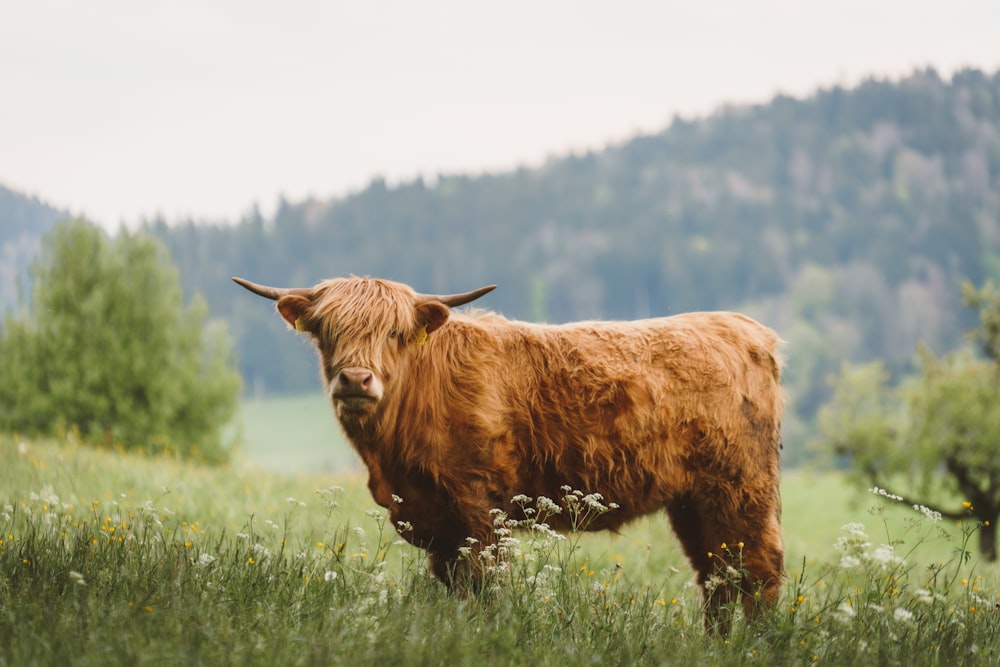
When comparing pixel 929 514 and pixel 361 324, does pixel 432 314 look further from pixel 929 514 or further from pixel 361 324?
pixel 929 514

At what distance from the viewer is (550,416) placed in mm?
5691

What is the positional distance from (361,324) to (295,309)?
0.51 m

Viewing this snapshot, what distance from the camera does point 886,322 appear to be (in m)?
112

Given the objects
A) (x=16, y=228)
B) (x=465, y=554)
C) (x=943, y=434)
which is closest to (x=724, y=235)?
(x=943, y=434)

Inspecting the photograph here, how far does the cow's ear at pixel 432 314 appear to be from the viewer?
5389 mm

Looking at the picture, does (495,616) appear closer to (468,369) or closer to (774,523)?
(468,369)

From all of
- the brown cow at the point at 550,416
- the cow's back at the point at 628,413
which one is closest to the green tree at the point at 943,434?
the brown cow at the point at 550,416

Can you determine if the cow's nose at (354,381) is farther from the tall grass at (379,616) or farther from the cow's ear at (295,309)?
the cow's ear at (295,309)

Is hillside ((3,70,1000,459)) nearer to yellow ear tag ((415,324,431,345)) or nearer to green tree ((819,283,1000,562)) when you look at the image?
green tree ((819,283,1000,562))

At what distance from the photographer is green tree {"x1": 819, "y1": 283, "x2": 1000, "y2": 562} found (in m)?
22.6

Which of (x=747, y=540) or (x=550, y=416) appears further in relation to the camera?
(x=747, y=540)

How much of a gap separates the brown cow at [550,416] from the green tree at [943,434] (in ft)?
57.0

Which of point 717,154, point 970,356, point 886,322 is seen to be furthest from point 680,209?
point 970,356

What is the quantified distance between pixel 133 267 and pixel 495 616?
85.2 feet
